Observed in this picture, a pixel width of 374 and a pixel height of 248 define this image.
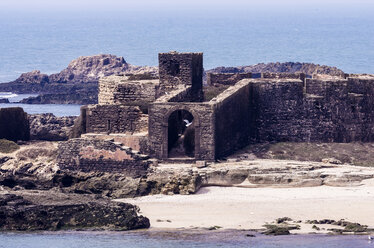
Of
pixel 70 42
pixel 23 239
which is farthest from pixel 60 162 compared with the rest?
pixel 70 42

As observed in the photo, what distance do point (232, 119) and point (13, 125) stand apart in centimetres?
899

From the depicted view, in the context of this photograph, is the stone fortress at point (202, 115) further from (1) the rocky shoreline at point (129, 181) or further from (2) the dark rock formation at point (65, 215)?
(2) the dark rock formation at point (65, 215)

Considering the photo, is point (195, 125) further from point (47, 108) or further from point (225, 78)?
point (47, 108)

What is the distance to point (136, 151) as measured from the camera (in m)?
44.9

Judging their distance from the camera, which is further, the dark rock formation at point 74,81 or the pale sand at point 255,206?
the dark rock formation at point 74,81

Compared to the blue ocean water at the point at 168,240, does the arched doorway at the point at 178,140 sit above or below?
above

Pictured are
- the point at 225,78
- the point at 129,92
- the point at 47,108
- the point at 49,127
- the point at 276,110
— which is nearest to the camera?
the point at 276,110

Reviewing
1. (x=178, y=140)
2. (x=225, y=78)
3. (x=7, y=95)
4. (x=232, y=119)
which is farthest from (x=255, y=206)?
(x=7, y=95)

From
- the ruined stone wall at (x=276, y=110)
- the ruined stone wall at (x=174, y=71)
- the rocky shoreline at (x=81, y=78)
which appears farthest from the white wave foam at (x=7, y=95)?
the ruined stone wall at (x=276, y=110)

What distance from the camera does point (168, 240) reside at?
38906mm

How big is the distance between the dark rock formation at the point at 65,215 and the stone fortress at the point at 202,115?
3239 mm

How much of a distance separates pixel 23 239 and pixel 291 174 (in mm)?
10133

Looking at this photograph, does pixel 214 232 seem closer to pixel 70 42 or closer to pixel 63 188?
pixel 63 188

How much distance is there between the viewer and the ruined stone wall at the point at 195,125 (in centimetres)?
4412
